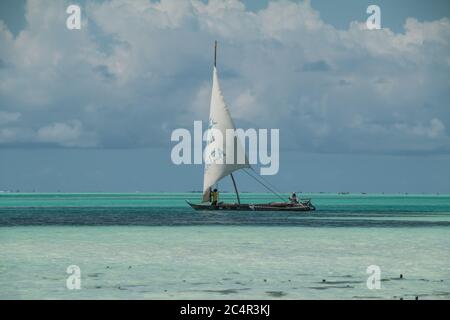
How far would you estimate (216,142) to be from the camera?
75938 mm

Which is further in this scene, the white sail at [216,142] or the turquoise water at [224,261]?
the white sail at [216,142]

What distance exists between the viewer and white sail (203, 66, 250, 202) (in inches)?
2970

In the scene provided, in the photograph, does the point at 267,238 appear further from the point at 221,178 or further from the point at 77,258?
the point at 221,178

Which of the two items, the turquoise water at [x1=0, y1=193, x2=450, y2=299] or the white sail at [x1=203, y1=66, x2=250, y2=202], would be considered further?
the white sail at [x1=203, y1=66, x2=250, y2=202]

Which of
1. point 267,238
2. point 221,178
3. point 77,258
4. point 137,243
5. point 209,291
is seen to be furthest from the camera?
point 221,178

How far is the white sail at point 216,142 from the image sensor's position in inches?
2970

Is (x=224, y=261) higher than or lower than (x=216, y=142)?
lower

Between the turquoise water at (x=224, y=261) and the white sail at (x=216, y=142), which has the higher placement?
the white sail at (x=216, y=142)

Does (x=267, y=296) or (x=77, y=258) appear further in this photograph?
(x=77, y=258)

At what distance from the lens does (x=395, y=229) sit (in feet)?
184

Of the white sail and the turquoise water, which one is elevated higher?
the white sail

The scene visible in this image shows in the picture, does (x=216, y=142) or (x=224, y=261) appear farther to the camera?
(x=216, y=142)

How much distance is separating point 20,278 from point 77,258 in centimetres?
714
